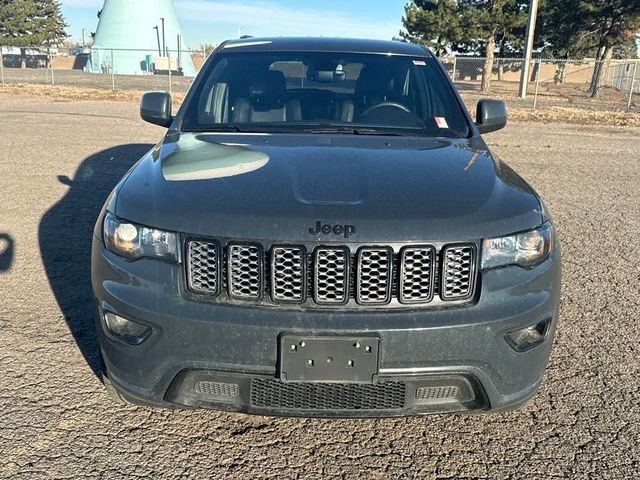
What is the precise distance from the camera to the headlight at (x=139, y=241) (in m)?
2.33

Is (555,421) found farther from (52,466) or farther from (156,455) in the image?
(52,466)

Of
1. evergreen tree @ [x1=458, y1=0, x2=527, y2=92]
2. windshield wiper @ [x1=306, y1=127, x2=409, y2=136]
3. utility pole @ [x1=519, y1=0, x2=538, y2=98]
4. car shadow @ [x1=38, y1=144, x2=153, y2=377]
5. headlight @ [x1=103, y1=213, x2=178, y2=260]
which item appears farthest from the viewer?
evergreen tree @ [x1=458, y1=0, x2=527, y2=92]

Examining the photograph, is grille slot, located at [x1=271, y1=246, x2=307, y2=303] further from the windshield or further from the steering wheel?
the steering wheel

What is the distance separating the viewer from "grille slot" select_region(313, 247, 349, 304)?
2.24m

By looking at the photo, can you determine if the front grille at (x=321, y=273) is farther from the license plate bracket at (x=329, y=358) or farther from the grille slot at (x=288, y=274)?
the license plate bracket at (x=329, y=358)

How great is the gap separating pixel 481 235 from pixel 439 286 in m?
0.26

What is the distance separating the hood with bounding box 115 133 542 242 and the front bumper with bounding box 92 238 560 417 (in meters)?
0.23

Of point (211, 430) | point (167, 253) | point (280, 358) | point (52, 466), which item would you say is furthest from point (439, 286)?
point (52, 466)

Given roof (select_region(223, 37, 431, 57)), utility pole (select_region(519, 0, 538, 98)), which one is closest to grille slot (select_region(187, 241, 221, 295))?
roof (select_region(223, 37, 431, 57))

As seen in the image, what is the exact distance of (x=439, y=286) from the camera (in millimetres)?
2289

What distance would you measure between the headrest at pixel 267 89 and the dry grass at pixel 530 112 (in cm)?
1695

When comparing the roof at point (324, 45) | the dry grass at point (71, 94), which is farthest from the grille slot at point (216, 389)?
the dry grass at point (71, 94)

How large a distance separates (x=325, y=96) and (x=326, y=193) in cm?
151

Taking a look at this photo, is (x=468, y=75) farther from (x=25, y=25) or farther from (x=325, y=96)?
(x=25, y=25)
